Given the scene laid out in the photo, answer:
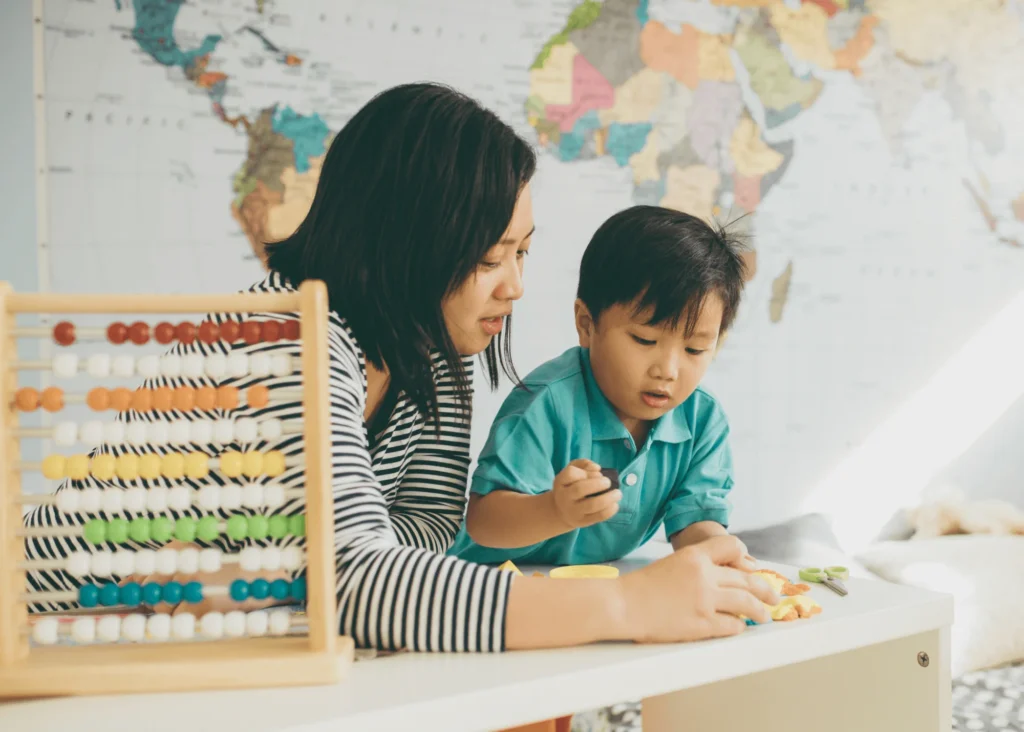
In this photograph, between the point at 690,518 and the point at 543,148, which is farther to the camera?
the point at 543,148

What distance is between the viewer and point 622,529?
1269 millimetres

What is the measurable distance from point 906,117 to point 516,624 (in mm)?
Result: 2268

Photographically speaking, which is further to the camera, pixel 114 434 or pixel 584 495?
pixel 584 495

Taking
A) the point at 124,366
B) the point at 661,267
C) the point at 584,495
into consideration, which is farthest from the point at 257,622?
the point at 661,267

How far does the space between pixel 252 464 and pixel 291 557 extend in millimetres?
78

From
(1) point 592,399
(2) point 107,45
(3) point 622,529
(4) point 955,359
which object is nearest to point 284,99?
(2) point 107,45

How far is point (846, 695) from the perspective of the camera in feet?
3.15

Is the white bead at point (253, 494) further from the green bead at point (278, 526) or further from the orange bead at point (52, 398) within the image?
the orange bead at point (52, 398)

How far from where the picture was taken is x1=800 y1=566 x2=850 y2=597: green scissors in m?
0.93

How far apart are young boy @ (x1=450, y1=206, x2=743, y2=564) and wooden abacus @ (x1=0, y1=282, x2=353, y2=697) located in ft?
1.57

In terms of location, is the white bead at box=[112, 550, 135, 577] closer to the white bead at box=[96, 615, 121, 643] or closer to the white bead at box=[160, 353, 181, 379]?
the white bead at box=[96, 615, 121, 643]

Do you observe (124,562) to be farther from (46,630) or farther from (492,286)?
(492,286)

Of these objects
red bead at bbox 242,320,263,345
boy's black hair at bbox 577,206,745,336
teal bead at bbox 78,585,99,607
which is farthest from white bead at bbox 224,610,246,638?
boy's black hair at bbox 577,206,745,336

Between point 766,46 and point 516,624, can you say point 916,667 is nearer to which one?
point 516,624
